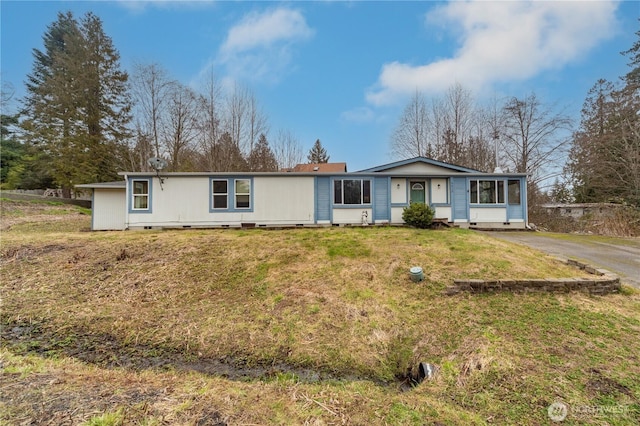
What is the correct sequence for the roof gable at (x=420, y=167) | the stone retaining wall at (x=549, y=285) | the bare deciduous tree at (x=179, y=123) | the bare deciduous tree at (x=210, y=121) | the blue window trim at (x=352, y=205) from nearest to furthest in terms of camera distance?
the stone retaining wall at (x=549, y=285) → the blue window trim at (x=352, y=205) → the roof gable at (x=420, y=167) → the bare deciduous tree at (x=179, y=123) → the bare deciduous tree at (x=210, y=121)

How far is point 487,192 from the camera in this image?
12.2 meters

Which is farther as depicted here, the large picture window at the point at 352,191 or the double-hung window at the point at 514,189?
the double-hung window at the point at 514,189

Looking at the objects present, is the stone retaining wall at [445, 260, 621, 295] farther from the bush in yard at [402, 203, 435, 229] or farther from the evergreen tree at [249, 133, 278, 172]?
the evergreen tree at [249, 133, 278, 172]

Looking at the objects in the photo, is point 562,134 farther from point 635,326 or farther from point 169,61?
point 169,61

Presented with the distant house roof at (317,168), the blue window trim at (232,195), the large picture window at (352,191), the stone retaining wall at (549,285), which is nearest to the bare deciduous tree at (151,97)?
the distant house roof at (317,168)

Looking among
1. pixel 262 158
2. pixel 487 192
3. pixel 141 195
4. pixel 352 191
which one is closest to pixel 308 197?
pixel 352 191

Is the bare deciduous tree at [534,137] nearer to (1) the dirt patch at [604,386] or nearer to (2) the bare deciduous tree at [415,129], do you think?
(2) the bare deciduous tree at [415,129]

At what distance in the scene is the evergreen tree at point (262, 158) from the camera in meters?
22.2

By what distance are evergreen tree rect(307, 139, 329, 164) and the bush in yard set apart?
28580 mm

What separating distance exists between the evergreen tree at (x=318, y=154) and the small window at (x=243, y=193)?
92.1 feet

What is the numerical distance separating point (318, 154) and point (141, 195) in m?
29.7

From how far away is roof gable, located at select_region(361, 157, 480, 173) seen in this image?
481 inches

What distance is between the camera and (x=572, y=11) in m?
10.0

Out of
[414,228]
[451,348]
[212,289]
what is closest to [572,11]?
[414,228]
